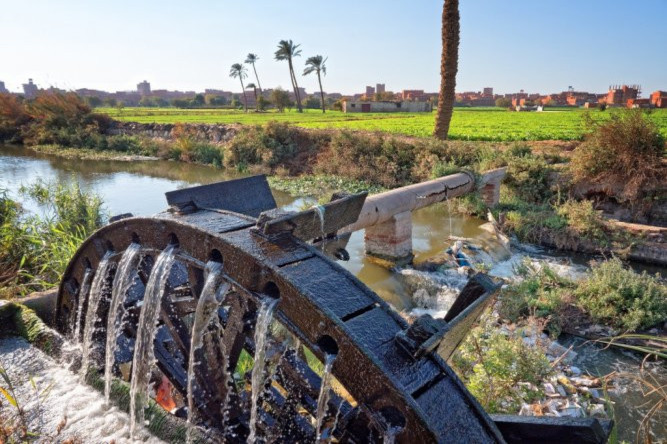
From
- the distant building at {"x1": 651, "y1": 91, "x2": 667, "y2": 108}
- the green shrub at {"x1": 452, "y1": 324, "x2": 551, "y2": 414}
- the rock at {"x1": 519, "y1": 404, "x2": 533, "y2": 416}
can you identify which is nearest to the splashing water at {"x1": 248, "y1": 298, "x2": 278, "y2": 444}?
the green shrub at {"x1": 452, "y1": 324, "x2": 551, "y2": 414}

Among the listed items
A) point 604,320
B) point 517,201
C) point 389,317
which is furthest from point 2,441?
point 517,201

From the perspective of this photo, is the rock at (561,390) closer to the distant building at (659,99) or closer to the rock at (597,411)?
the rock at (597,411)

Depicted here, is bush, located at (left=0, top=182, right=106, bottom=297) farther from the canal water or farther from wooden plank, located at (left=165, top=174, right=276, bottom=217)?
wooden plank, located at (left=165, top=174, right=276, bottom=217)

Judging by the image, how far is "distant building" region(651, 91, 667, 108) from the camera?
46.2 metres

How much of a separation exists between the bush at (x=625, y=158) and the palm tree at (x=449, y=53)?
4653 millimetres

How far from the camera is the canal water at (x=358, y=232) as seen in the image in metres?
5.64

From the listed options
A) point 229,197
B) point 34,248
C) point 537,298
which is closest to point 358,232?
point 537,298

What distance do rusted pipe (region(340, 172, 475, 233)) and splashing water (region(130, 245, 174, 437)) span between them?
13.0 ft

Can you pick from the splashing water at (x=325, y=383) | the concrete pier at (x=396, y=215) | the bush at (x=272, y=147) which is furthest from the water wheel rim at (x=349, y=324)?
the bush at (x=272, y=147)

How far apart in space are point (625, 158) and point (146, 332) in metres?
11.7

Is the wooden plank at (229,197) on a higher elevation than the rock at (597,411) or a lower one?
higher

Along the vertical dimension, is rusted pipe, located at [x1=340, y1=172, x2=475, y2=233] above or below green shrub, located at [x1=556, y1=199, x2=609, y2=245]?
above

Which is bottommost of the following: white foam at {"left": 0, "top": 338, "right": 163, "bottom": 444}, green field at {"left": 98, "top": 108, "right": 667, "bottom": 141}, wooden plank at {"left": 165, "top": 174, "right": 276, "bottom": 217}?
green field at {"left": 98, "top": 108, "right": 667, "bottom": 141}

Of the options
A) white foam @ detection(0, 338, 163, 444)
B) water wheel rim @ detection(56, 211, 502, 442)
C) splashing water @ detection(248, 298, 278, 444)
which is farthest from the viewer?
white foam @ detection(0, 338, 163, 444)
